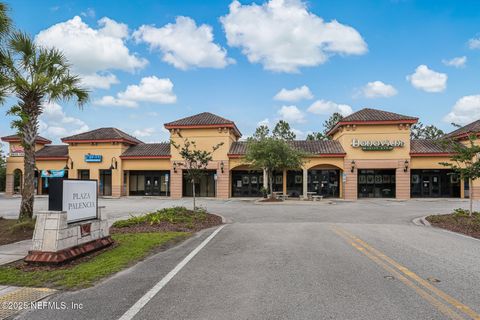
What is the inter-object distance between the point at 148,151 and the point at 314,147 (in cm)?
1675

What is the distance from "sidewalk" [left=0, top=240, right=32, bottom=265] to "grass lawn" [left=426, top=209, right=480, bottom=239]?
13.0m

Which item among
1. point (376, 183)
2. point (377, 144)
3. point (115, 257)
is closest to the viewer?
point (115, 257)

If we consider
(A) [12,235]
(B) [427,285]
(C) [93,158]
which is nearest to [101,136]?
(C) [93,158]

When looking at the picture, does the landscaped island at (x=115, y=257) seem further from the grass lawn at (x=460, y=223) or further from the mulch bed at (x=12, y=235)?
the grass lawn at (x=460, y=223)

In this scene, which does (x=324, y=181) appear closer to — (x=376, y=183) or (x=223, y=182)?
(x=376, y=183)

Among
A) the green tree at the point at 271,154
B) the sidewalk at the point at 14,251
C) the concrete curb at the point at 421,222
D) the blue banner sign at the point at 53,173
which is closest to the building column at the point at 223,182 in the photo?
the green tree at the point at 271,154

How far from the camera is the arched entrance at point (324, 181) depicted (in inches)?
1272

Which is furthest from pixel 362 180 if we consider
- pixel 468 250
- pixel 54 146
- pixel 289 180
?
pixel 54 146

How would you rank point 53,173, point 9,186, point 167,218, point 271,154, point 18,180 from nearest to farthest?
point 167,218 → point 271,154 → point 53,173 → point 9,186 → point 18,180

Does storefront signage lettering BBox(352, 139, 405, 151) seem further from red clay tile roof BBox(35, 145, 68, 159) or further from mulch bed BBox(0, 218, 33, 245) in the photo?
red clay tile roof BBox(35, 145, 68, 159)

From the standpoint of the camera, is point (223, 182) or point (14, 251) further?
point (223, 182)

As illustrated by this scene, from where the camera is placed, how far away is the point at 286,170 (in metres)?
32.1

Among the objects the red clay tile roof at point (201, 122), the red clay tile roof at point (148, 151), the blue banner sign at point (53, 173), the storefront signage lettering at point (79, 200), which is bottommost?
the storefront signage lettering at point (79, 200)

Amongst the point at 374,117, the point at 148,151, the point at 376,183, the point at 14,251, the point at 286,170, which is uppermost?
the point at 374,117
